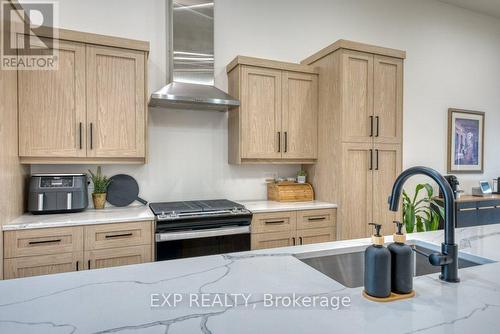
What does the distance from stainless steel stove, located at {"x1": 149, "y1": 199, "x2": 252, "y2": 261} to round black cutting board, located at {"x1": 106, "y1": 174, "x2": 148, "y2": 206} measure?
1.18 ft

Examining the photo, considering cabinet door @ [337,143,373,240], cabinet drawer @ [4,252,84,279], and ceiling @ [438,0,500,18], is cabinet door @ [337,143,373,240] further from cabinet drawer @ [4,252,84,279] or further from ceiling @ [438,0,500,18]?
ceiling @ [438,0,500,18]

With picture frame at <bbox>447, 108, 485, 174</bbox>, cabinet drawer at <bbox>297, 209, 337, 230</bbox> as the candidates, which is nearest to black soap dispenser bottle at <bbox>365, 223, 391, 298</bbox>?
cabinet drawer at <bbox>297, 209, 337, 230</bbox>

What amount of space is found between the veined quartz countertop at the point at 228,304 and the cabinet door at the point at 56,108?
1703mm

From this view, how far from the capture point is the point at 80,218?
7.45 ft

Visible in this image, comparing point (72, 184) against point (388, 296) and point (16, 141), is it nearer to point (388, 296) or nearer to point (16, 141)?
point (16, 141)

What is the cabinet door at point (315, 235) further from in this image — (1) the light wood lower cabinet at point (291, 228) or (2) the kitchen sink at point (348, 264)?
(2) the kitchen sink at point (348, 264)

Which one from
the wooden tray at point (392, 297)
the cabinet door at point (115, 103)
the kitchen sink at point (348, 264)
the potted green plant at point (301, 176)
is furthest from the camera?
the potted green plant at point (301, 176)

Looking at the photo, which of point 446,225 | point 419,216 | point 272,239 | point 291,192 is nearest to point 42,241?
point 272,239

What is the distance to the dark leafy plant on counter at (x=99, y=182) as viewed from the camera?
2752mm

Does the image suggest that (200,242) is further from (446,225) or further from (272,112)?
(446,225)

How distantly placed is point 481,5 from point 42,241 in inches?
250

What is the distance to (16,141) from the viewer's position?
229 cm

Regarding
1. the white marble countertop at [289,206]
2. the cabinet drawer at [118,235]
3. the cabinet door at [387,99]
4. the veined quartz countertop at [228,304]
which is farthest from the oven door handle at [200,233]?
the cabinet door at [387,99]

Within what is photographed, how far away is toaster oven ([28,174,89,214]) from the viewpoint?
2369mm
